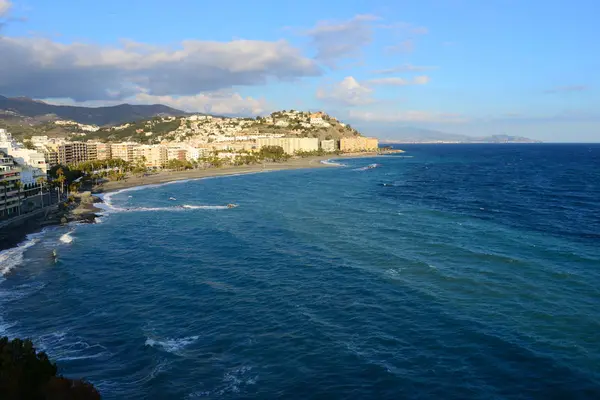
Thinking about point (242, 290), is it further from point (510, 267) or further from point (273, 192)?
point (273, 192)

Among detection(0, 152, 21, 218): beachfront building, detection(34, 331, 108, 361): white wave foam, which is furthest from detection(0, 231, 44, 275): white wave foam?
detection(34, 331, 108, 361): white wave foam

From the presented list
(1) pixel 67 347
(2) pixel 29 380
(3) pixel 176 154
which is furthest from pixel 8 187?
(3) pixel 176 154

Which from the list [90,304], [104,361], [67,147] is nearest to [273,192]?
[90,304]

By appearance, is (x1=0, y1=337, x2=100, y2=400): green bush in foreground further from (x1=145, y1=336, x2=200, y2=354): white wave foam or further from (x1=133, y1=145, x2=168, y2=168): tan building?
(x1=133, y1=145, x2=168, y2=168): tan building

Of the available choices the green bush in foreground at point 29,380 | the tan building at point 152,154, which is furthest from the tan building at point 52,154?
the green bush in foreground at point 29,380

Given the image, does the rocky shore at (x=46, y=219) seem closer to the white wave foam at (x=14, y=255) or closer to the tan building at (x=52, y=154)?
the white wave foam at (x=14, y=255)

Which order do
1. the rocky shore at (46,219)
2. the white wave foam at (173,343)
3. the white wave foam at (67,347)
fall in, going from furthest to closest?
the rocky shore at (46,219), the white wave foam at (173,343), the white wave foam at (67,347)

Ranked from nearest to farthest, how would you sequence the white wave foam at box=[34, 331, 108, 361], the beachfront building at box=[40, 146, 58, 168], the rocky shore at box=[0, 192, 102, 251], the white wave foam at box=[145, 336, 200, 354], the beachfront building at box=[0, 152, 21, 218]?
the white wave foam at box=[34, 331, 108, 361], the white wave foam at box=[145, 336, 200, 354], the rocky shore at box=[0, 192, 102, 251], the beachfront building at box=[0, 152, 21, 218], the beachfront building at box=[40, 146, 58, 168]
